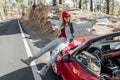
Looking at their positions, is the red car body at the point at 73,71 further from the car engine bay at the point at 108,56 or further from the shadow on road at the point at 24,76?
the shadow on road at the point at 24,76

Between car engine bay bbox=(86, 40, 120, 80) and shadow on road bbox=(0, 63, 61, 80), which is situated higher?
car engine bay bbox=(86, 40, 120, 80)

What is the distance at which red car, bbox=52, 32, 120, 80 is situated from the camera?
5.02 m

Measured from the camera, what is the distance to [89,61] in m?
5.46

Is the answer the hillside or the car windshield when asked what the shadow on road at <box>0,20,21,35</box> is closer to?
the hillside

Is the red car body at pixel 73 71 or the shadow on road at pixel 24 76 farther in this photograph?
the shadow on road at pixel 24 76

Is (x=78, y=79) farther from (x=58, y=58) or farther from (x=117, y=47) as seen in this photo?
(x=58, y=58)

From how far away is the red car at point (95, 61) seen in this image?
502 centimetres

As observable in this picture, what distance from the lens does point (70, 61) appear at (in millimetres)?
6055

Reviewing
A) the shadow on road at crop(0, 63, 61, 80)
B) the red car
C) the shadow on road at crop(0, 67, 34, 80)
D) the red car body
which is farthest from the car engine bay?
the shadow on road at crop(0, 67, 34, 80)

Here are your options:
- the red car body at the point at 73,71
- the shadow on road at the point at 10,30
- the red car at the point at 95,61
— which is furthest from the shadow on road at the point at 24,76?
the shadow on road at the point at 10,30

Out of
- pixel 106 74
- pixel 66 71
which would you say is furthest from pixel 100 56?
pixel 66 71

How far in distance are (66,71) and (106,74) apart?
1.60 metres

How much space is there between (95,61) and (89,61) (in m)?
0.13

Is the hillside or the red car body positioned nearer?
the red car body
